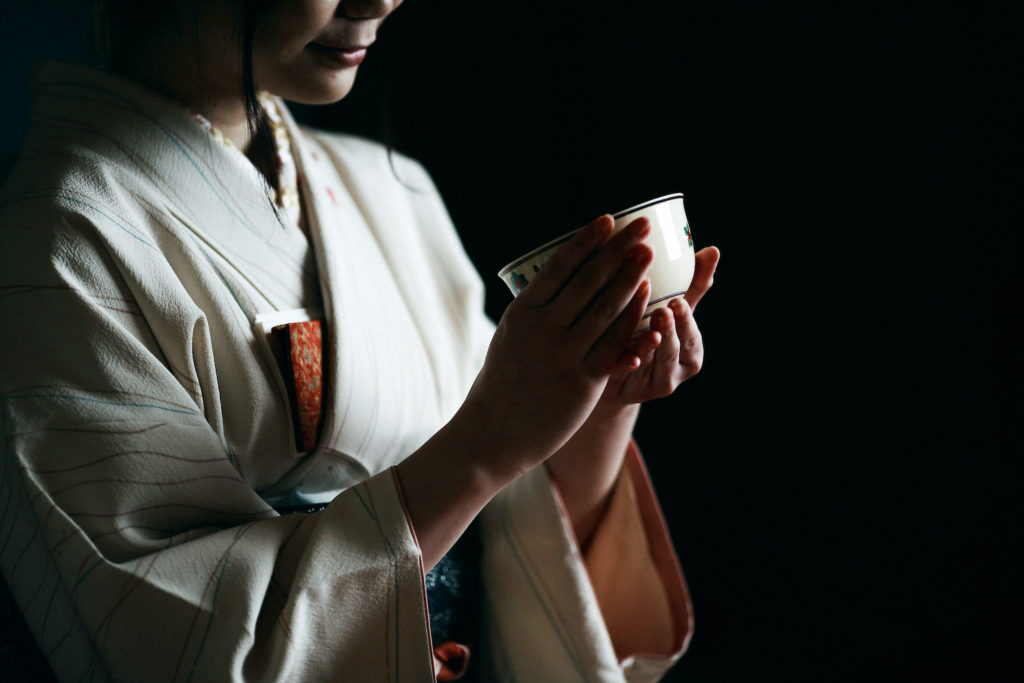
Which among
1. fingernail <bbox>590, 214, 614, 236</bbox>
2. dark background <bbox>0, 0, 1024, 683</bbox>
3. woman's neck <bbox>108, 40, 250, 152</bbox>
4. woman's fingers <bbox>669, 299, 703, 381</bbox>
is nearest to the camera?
fingernail <bbox>590, 214, 614, 236</bbox>

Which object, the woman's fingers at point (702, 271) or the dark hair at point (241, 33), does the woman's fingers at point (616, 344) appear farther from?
the dark hair at point (241, 33)

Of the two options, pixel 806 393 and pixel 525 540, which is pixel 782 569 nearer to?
pixel 806 393

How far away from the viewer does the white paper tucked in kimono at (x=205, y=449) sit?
0.60 meters

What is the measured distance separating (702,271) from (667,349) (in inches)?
3.0

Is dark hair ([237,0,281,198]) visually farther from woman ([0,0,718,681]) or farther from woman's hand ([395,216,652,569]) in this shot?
woman's hand ([395,216,652,569])

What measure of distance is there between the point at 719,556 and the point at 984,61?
36.6 inches

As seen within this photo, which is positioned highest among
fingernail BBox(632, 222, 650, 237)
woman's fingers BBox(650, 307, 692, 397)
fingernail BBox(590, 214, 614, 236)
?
fingernail BBox(590, 214, 614, 236)

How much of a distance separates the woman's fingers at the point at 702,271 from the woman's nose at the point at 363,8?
1.19 ft

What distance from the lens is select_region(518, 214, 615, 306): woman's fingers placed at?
565 mm

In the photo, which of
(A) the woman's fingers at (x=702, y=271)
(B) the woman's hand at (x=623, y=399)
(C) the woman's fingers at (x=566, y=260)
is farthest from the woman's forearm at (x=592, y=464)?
(C) the woman's fingers at (x=566, y=260)

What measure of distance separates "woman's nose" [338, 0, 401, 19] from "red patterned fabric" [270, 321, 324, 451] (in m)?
0.29

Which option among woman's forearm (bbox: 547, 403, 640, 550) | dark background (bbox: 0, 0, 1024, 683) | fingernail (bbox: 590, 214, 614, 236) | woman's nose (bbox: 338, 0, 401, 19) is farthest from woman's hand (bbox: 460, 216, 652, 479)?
dark background (bbox: 0, 0, 1024, 683)

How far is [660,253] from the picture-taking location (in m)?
0.61

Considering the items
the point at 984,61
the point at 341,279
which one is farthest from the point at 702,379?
the point at 341,279
